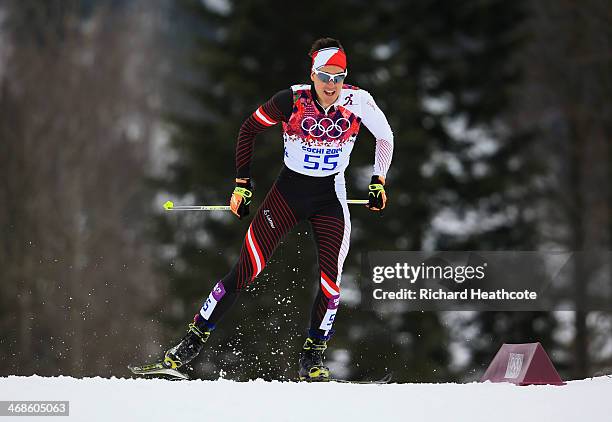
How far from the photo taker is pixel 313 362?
27.8ft

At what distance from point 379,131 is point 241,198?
4.27ft

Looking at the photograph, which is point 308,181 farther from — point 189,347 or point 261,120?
point 189,347

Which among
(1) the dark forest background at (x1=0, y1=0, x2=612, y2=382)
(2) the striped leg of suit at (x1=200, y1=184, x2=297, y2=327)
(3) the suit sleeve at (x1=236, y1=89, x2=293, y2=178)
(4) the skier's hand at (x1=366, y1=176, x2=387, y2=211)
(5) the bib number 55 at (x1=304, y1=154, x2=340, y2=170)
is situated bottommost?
(2) the striped leg of suit at (x1=200, y1=184, x2=297, y2=327)

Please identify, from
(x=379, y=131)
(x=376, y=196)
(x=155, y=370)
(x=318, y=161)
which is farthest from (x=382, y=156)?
(x=155, y=370)

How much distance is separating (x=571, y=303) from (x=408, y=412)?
1131cm

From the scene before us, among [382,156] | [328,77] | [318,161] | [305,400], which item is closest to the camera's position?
[305,400]

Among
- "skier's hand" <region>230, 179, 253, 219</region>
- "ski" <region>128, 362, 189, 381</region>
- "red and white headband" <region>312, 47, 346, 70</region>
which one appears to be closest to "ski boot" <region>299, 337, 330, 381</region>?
"ski" <region>128, 362, 189, 381</region>

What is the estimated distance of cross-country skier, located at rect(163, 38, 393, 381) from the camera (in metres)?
8.09

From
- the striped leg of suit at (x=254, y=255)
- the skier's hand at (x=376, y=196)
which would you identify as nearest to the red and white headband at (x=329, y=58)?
the skier's hand at (x=376, y=196)

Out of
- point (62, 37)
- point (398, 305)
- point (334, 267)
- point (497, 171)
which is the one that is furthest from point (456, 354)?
point (62, 37)

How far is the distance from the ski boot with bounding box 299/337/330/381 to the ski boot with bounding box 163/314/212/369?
34.7 inches

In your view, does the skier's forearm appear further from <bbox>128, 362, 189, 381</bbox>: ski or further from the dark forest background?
the dark forest background

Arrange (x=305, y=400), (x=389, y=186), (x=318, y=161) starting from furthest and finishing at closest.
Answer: (x=389, y=186) < (x=318, y=161) < (x=305, y=400)

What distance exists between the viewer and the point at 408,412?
7.43m
